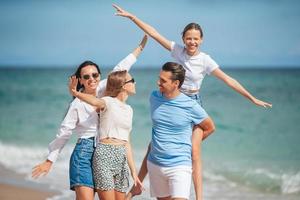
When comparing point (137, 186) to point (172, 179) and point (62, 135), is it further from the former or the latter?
point (62, 135)

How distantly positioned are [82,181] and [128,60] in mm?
1052

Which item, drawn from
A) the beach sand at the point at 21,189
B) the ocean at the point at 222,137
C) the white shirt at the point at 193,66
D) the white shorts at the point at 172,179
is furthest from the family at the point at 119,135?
the beach sand at the point at 21,189

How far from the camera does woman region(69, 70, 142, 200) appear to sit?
5.07 meters

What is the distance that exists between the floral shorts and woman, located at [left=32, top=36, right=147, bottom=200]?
55mm

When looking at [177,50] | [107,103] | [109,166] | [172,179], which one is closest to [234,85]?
[177,50]

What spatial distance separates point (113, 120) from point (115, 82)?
26 cm

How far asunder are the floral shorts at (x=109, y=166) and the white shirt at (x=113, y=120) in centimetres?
8

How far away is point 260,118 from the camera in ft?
76.3

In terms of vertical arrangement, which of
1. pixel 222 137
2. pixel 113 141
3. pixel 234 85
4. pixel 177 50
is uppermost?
pixel 177 50

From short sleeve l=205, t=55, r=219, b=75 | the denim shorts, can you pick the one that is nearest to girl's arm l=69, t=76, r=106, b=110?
the denim shorts

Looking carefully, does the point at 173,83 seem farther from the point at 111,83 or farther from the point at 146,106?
the point at 146,106

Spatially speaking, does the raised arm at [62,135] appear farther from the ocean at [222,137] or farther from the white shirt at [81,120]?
the ocean at [222,137]

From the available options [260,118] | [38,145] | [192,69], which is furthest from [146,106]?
[192,69]

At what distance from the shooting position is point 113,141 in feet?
16.9
